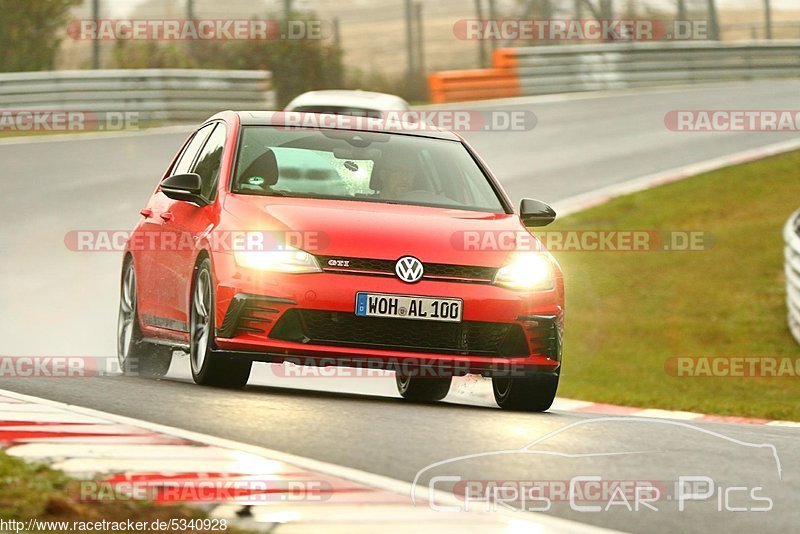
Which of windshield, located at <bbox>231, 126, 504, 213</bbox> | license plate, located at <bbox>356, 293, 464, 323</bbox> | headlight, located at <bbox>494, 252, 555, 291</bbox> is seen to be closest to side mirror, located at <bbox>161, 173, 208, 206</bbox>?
windshield, located at <bbox>231, 126, 504, 213</bbox>

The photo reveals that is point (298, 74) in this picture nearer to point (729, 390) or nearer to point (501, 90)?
point (501, 90)

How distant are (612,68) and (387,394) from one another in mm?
22327

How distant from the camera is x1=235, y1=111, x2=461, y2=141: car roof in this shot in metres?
9.18

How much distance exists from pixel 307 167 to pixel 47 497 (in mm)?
4205

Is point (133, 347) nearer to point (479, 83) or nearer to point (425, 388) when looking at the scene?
point (425, 388)

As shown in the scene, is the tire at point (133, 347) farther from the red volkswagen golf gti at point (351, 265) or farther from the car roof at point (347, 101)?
the car roof at point (347, 101)

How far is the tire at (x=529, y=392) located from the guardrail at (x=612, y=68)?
22.4 metres

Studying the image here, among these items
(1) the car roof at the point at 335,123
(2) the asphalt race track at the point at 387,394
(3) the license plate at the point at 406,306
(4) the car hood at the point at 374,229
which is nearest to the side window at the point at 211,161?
(1) the car roof at the point at 335,123

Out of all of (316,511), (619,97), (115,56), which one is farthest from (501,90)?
(316,511)

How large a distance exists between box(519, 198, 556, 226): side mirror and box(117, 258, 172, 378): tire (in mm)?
2552

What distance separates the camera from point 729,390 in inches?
548

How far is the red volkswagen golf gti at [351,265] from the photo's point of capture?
25.9ft

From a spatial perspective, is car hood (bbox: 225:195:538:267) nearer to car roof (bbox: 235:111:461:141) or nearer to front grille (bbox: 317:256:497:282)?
front grille (bbox: 317:256:497:282)

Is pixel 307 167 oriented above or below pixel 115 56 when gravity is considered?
below
